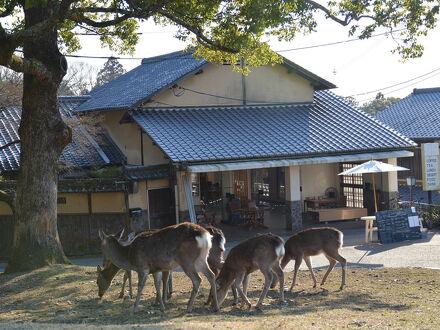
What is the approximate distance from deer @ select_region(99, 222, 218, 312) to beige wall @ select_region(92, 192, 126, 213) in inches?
345

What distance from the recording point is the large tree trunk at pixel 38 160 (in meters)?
14.5

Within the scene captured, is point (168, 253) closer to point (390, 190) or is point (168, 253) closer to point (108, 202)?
point (108, 202)

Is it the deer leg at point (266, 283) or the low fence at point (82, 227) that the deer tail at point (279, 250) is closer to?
the deer leg at point (266, 283)

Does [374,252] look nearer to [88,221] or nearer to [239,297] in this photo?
[239,297]

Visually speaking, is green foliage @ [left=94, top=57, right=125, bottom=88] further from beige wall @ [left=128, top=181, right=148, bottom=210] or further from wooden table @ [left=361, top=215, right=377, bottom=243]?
wooden table @ [left=361, top=215, right=377, bottom=243]

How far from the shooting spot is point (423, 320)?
9.39m

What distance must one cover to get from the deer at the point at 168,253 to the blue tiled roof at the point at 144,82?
37.0 ft

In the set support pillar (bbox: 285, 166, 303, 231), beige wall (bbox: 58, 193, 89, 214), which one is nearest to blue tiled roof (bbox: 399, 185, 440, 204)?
support pillar (bbox: 285, 166, 303, 231)

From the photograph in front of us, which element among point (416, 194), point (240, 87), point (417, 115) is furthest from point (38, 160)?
point (417, 115)

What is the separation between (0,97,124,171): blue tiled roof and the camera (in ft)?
70.9

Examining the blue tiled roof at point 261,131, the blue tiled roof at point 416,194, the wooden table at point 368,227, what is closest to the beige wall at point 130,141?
the blue tiled roof at point 261,131

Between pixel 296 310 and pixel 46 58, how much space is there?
8.52m

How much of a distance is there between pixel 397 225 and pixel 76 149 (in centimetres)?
1185

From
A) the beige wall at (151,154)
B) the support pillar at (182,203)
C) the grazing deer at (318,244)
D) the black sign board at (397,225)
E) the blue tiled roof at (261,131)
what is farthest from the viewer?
the beige wall at (151,154)
